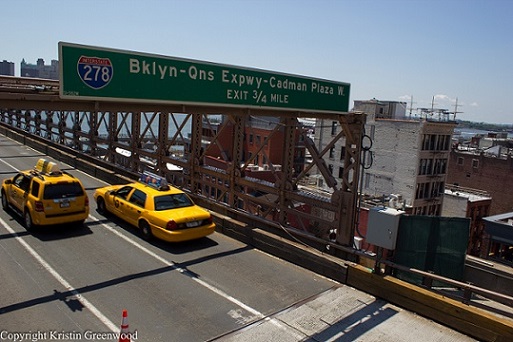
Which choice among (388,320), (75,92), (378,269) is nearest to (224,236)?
(378,269)

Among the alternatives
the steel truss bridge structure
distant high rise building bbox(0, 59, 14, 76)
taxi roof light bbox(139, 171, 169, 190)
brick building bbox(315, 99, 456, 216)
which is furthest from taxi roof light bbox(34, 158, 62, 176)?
→ brick building bbox(315, 99, 456, 216)

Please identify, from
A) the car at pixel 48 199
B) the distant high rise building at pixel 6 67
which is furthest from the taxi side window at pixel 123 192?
the distant high rise building at pixel 6 67

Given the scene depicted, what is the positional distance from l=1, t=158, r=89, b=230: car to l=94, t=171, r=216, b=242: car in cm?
116

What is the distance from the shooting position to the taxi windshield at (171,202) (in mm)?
11875

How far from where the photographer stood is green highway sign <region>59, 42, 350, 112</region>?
7656 millimetres

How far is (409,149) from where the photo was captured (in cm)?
5772

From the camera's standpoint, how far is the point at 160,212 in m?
11.6

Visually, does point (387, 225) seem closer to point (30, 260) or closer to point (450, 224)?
point (450, 224)

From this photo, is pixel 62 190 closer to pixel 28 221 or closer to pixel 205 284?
pixel 28 221

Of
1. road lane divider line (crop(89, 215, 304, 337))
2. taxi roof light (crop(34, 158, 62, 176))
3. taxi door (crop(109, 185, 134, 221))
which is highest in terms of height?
taxi roof light (crop(34, 158, 62, 176))

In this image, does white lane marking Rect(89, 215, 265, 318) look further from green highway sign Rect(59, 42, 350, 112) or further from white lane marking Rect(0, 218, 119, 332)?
green highway sign Rect(59, 42, 350, 112)

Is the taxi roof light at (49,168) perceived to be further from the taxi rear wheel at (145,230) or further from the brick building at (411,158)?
the brick building at (411,158)

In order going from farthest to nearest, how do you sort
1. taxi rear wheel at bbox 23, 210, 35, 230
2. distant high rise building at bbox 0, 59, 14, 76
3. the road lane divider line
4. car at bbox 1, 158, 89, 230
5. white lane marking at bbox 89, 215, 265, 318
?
1. distant high rise building at bbox 0, 59, 14, 76
2. taxi rear wheel at bbox 23, 210, 35, 230
3. car at bbox 1, 158, 89, 230
4. white lane marking at bbox 89, 215, 265, 318
5. the road lane divider line

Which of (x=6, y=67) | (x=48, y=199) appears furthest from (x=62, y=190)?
(x=6, y=67)
